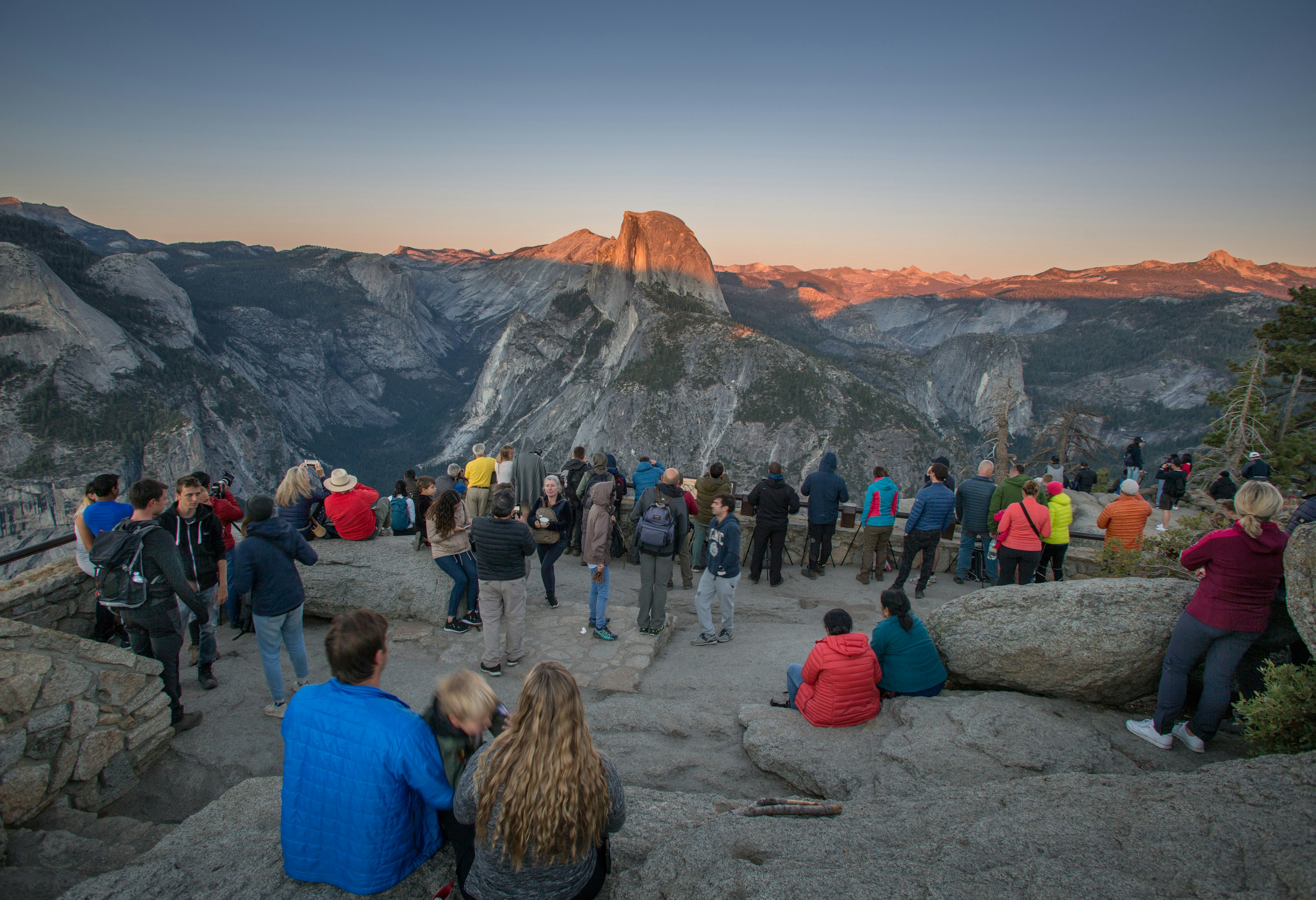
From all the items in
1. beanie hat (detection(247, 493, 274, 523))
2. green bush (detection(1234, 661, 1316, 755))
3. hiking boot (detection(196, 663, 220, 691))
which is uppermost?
beanie hat (detection(247, 493, 274, 523))

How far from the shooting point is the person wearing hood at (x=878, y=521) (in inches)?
344

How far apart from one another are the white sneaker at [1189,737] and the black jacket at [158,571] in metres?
7.30

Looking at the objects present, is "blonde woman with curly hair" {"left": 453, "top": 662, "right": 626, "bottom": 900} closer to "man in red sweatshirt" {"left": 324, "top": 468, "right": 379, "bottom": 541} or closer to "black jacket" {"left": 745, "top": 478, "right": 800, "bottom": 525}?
"man in red sweatshirt" {"left": 324, "top": 468, "right": 379, "bottom": 541}

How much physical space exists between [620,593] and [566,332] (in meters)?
114

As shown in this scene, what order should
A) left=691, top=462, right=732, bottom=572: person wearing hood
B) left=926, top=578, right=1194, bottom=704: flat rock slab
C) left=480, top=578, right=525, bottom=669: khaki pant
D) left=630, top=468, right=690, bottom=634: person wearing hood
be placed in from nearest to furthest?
1. left=926, top=578, right=1194, bottom=704: flat rock slab
2. left=480, top=578, right=525, bottom=669: khaki pant
3. left=630, top=468, right=690, bottom=634: person wearing hood
4. left=691, top=462, right=732, bottom=572: person wearing hood

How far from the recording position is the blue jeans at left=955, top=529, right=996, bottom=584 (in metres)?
9.09

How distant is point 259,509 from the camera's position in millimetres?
4871

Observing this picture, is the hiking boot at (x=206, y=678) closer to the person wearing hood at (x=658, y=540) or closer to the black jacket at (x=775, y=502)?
the person wearing hood at (x=658, y=540)

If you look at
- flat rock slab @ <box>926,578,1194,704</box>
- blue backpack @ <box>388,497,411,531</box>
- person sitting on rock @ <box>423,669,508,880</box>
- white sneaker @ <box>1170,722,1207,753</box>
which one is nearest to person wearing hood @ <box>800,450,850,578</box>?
flat rock slab @ <box>926,578,1194,704</box>

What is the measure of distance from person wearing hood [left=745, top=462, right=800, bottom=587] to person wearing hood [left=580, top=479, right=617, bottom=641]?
236cm

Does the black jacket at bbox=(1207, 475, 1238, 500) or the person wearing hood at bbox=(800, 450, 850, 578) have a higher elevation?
the black jacket at bbox=(1207, 475, 1238, 500)

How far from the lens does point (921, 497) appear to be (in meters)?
8.15

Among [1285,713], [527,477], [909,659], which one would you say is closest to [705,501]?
[527,477]

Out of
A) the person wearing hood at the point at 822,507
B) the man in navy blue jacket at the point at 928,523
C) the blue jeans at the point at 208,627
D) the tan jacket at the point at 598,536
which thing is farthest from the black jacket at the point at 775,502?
the blue jeans at the point at 208,627
